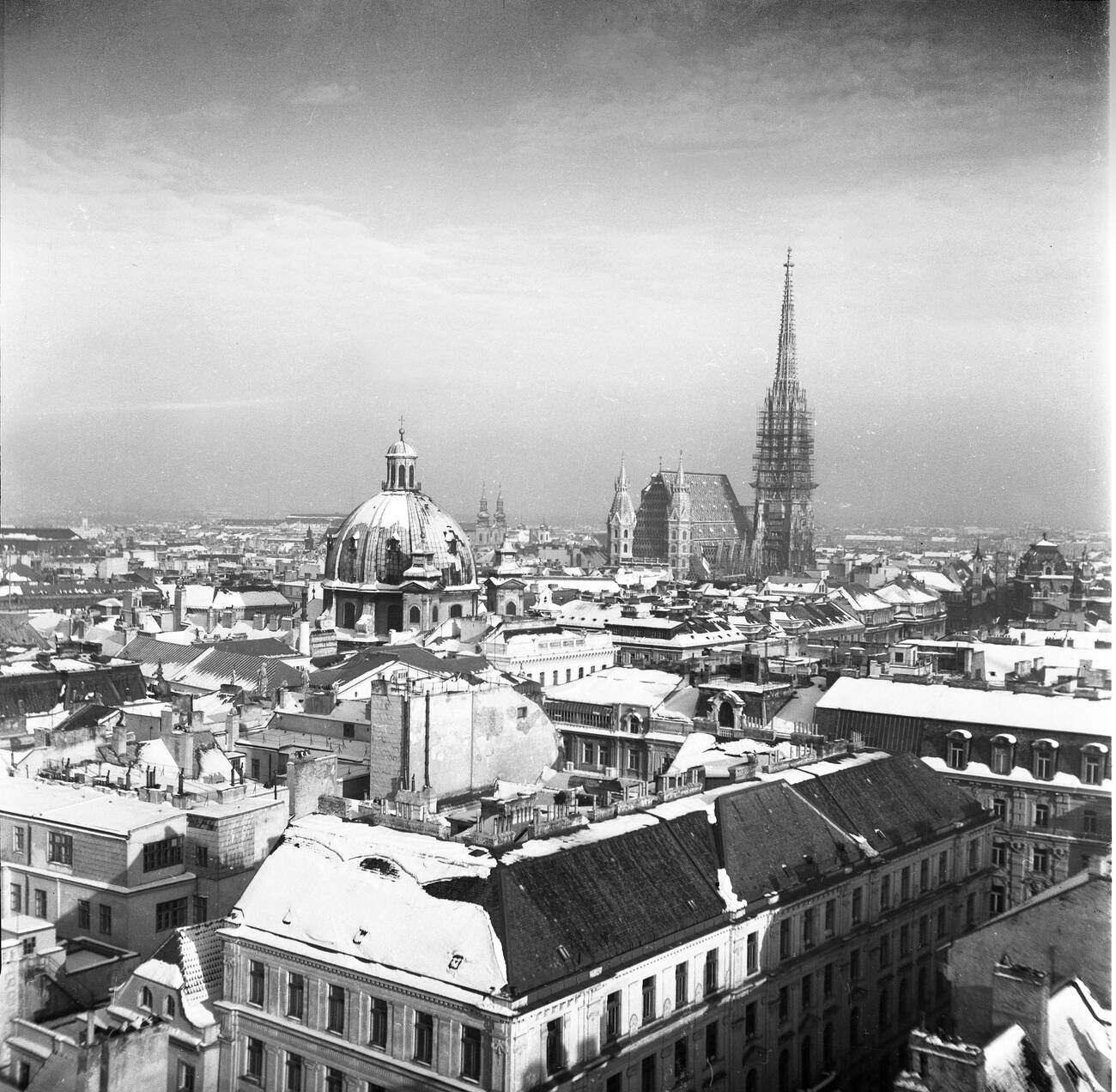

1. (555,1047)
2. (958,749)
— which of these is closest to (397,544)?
(958,749)

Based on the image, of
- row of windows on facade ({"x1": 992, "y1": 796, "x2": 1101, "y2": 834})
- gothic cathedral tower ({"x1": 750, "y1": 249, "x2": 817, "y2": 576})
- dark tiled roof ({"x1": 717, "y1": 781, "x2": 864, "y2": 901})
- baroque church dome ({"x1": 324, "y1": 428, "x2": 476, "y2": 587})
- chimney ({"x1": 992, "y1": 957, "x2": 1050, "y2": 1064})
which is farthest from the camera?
gothic cathedral tower ({"x1": 750, "y1": 249, "x2": 817, "y2": 576})

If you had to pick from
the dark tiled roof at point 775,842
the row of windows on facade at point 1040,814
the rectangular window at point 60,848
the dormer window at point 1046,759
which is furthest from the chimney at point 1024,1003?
the rectangular window at point 60,848

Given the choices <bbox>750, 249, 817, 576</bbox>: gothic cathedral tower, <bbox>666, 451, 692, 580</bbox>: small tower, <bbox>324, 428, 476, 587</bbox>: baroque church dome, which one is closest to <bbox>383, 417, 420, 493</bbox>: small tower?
<bbox>324, 428, 476, 587</bbox>: baroque church dome

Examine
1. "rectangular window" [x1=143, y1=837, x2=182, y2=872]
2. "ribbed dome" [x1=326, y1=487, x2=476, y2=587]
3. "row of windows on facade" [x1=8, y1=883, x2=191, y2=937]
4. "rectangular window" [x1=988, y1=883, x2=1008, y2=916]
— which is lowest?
"rectangular window" [x1=988, y1=883, x2=1008, y2=916]

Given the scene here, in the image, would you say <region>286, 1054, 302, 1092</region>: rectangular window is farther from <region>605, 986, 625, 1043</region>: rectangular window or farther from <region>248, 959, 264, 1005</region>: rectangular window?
<region>605, 986, 625, 1043</region>: rectangular window

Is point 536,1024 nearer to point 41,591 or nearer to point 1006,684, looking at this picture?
A: point 1006,684

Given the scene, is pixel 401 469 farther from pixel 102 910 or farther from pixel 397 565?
pixel 102 910

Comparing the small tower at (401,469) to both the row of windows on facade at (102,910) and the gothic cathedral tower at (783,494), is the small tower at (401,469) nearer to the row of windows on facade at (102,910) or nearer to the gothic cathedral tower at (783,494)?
the row of windows on facade at (102,910)
